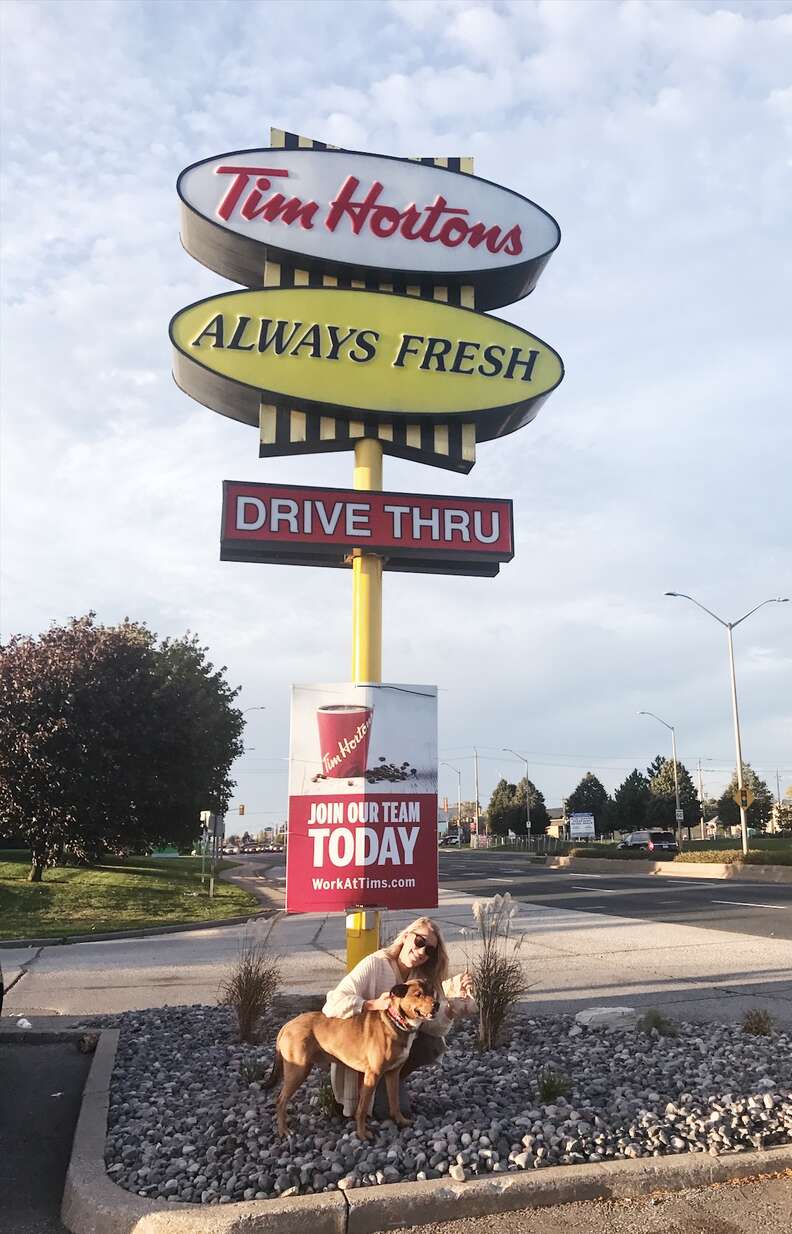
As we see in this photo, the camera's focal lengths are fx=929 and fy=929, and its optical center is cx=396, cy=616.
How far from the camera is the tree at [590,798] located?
93250 mm

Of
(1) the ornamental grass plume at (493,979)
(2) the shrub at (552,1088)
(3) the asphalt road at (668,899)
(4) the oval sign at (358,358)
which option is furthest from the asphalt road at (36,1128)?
(3) the asphalt road at (668,899)

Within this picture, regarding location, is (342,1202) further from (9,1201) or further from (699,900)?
(699,900)

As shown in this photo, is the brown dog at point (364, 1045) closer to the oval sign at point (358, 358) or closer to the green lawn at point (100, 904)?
the oval sign at point (358, 358)

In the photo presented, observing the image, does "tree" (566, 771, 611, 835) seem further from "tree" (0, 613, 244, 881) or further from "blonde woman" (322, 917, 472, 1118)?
"blonde woman" (322, 917, 472, 1118)

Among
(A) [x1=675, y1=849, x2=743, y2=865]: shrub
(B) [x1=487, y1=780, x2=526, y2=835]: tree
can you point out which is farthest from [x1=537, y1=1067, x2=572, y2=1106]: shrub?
(B) [x1=487, y1=780, x2=526, y2=835]: tree

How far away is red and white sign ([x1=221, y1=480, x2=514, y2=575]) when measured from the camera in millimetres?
7656

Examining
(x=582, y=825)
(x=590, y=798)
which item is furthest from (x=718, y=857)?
(x=590, y=798)

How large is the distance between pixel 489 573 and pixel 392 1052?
4.75m

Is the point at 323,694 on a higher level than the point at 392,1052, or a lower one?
higher

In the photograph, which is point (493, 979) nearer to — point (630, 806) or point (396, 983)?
point (396, 983)

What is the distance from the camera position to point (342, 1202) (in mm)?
3902

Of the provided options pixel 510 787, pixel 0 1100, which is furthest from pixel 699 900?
pixel 510 787

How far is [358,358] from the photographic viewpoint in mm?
Result: 8773

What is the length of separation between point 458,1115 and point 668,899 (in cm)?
1764
